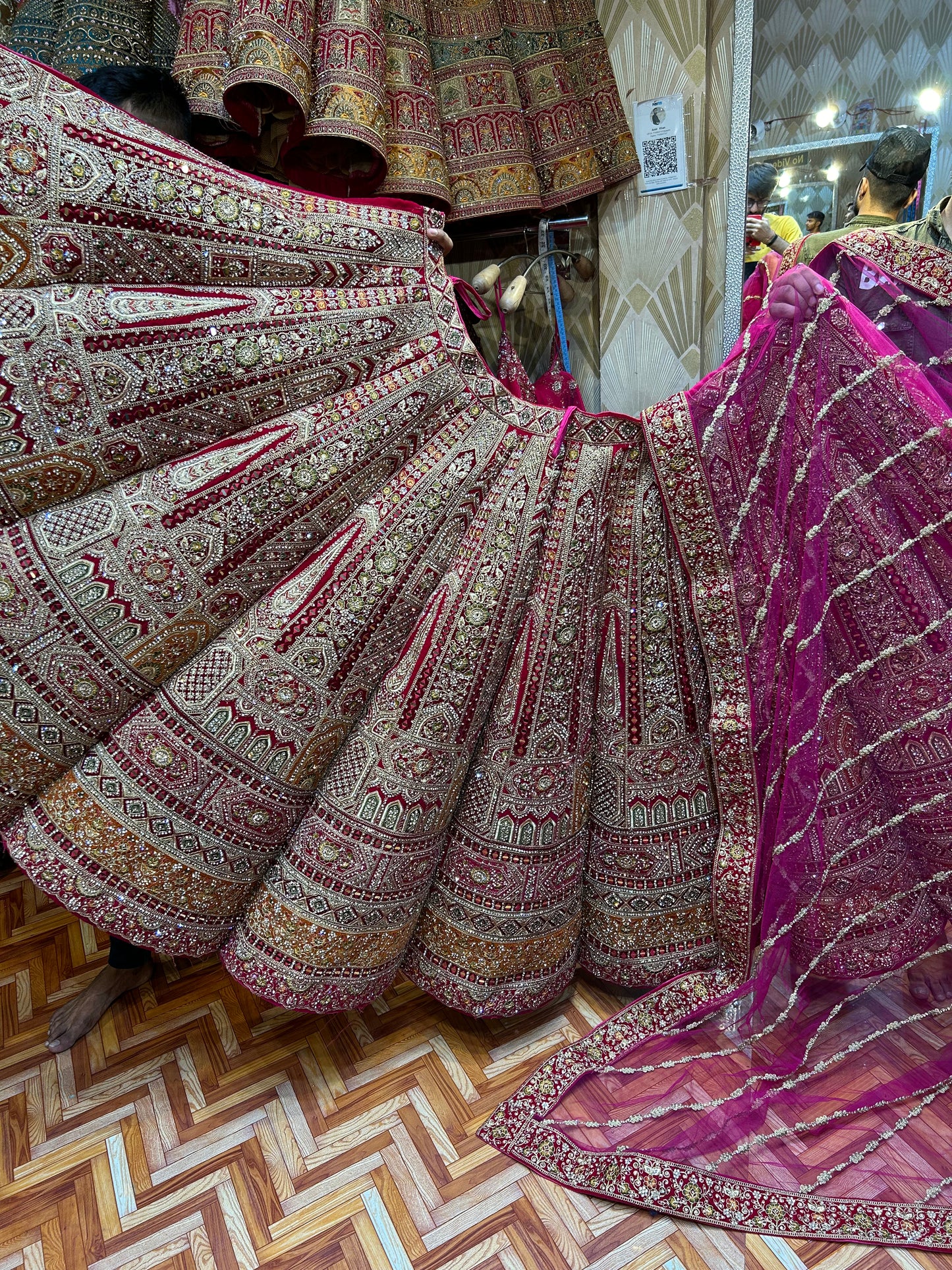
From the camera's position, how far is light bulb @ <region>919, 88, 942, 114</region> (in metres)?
1.22

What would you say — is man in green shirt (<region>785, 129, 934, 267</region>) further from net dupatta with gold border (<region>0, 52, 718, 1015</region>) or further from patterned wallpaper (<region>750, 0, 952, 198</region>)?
net dupatta with gold border (<region>0, 52, 718, 1015</region>)

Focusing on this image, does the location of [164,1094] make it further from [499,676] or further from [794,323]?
[794,323]

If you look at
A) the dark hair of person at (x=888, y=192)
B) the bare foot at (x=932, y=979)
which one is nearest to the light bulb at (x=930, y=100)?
the dark hair of person at (x=888, y=192)

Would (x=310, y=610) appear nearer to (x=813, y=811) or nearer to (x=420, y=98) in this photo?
(x=813, y=811)

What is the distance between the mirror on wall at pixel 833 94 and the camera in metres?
1.23

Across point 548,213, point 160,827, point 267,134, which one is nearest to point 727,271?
point 548,213

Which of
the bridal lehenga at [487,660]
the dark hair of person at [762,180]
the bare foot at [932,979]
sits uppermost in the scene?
the dark hair of person at [762,180]

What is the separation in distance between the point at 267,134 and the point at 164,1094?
168 centimetres

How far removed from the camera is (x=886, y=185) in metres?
1.25

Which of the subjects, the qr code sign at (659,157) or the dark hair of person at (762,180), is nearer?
the dark hair of person at (762,180)

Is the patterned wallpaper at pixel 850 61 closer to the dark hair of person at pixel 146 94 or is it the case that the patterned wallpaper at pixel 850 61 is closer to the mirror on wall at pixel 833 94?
the mirror on wall at pixel 833 94

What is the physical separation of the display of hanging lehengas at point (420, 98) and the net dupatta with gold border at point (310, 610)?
23 cm

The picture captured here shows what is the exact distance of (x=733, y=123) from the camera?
1.46 meters

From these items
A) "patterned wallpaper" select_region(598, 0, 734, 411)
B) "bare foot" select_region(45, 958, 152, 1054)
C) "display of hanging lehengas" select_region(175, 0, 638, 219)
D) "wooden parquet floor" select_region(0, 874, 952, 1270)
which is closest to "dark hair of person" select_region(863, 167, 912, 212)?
"patterned wallpaper" select_region(598, 0, 734, 411)
